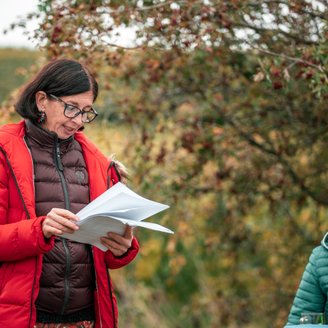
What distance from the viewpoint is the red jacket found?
11.7ft

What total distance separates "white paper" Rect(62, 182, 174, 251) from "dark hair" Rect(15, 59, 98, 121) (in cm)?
47

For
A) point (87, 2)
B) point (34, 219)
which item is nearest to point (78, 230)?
point (34, 219)

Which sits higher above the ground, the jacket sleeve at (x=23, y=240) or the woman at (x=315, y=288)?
the jacket sleeve at (x=23, y=240)

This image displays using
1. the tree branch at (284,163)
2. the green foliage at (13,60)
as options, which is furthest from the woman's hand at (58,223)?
the green foliage at (13,60)

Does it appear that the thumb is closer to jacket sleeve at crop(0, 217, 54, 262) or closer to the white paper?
the white paper

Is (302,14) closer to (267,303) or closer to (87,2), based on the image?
(87,2)

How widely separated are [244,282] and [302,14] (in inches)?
258

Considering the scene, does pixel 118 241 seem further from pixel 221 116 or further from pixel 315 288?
pixel 221 116

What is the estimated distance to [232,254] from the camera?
9484 millimetres

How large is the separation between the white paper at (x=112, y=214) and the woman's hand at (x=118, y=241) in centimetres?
4

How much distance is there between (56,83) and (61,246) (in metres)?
0.65

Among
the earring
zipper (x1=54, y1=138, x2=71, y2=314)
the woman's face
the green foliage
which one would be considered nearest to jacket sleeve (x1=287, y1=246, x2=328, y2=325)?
zipper (x1=54, y1=138, x2=71, y2=314)

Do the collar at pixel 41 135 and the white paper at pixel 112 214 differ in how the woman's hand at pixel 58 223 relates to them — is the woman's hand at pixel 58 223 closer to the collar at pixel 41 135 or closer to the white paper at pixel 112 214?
the white paper at pixel 112 214

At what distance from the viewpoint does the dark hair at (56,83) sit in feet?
12.5
